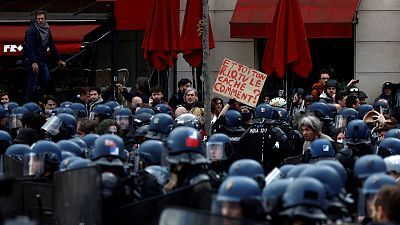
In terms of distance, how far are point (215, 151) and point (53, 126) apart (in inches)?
114

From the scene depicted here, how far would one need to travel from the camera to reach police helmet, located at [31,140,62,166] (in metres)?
13.0

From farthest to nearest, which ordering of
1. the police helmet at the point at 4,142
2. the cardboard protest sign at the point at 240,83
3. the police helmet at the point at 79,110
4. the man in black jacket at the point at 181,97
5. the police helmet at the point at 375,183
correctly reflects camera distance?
1. the man in black jacket at the point at 181,97
2. the cardboard protest sign at the point at 240,83
3. the police helmet at the point at 79,110
4. the police helmet at the point at 4,142
5. the police helmet at the point at 375,183

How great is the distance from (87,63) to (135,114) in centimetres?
942

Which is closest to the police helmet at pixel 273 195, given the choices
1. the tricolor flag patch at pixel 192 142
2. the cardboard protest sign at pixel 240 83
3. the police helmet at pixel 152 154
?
the tricolor flag patch at pixel 192 142

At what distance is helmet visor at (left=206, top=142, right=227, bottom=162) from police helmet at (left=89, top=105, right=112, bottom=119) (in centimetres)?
398

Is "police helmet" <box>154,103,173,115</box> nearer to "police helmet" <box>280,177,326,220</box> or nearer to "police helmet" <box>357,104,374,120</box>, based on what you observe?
"police helmet" <box>357,104,374,120</box>

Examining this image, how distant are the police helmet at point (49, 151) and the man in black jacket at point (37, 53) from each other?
27.5 ft

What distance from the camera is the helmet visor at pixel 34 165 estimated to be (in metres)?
13.0

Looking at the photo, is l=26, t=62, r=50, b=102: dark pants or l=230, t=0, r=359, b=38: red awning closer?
l=26, t=62, r=50, b=102: dark pants

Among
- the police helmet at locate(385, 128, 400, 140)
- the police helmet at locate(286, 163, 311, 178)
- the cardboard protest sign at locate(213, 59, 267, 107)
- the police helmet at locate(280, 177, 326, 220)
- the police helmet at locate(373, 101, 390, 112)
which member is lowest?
the police helmet at locate(280, 177, 326, 220)

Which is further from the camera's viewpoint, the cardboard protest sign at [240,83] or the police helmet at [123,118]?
the cardboard protest sign at [240,83]

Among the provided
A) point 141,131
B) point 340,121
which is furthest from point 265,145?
point 141,131

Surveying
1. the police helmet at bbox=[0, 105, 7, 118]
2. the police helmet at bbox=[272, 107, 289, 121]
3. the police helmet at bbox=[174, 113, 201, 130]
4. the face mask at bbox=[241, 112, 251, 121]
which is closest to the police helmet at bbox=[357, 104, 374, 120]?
the police helmet at bbox=[272, 107, 289, 121]

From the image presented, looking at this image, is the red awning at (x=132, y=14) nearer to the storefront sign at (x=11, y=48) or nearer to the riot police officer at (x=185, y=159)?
the storefront sign at (x=11, y=48)
